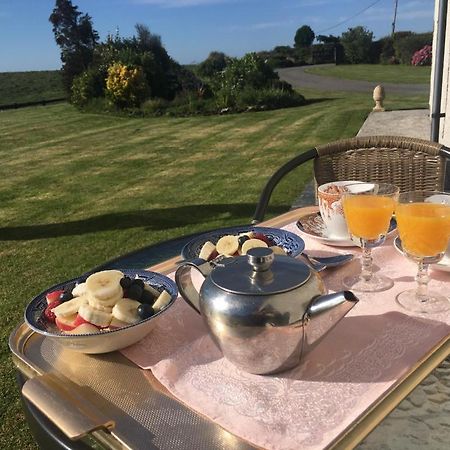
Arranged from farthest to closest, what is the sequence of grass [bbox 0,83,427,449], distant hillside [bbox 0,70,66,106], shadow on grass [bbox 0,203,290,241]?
distant hillside [bbox 0,70,66,106] < shadow on grass [bbox 0,203,290,241] < grass [bbox 0,83,427,449]

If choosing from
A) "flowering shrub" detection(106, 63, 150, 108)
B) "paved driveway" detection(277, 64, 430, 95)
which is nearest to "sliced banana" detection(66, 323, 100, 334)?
"flowering shrub" detection(106, 63, 150, 108)

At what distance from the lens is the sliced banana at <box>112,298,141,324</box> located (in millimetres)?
1094

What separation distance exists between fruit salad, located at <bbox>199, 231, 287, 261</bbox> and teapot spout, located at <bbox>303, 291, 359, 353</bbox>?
424 mm

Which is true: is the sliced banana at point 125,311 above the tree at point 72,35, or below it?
below

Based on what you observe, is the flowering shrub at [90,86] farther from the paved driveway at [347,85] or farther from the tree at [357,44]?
the tree at [357,44]

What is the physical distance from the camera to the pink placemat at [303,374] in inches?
33.6

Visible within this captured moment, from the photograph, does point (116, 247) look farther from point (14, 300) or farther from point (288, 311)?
point (288, 311)

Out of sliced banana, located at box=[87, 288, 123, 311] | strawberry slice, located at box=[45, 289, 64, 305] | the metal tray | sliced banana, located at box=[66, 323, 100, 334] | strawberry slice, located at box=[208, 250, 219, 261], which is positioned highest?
sliced banana, located at box=[87, 288, 123, 311]

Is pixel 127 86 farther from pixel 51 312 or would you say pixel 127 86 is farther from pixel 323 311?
pixel 323 311

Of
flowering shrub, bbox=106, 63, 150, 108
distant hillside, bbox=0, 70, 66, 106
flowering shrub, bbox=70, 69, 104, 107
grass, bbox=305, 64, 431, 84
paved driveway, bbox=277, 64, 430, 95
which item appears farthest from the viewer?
distant hillside, bbox=0, 70, 66, 106

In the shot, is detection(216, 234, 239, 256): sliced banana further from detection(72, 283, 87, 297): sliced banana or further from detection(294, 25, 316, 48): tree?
detection(294, 25, 316, 48): tree

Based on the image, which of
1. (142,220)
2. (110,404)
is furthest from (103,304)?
(142,220)

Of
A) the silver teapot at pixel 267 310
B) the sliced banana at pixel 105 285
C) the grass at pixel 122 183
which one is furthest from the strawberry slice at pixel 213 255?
the grass at pixel 122 183

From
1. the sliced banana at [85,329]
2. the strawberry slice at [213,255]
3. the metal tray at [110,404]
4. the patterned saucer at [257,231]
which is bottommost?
the metal tray at [110,404]
